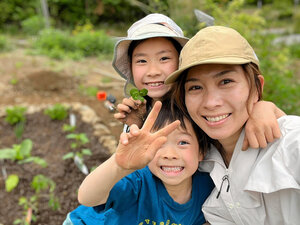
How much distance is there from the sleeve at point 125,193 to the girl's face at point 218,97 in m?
0.44

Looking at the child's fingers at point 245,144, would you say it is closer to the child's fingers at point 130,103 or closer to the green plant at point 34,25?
the child's fingers at point 130,103

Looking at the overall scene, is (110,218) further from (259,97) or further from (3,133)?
(3,133)

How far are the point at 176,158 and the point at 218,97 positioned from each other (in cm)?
38

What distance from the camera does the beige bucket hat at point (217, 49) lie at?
1.21 metres

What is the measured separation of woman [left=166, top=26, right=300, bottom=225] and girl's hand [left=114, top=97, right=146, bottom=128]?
37 cm

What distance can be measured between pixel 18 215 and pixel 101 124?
1.71m

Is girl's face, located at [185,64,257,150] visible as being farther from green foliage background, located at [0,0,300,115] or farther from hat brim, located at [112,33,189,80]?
green foliage background, located at [0,0,300,115]

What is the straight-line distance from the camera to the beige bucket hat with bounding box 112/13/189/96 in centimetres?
178

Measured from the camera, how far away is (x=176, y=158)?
144 cm

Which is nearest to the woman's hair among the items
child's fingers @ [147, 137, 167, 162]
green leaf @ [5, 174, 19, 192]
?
child's fingers @ [147, 137, 167, 162]

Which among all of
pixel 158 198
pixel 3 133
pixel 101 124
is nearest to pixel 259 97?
pixel 158 198

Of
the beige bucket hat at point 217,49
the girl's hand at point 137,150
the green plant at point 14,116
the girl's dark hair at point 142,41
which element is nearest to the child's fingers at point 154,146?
the girl's hand at point 137,150

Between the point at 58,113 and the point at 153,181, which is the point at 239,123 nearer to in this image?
the point at 153,181

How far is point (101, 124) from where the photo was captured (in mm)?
3953
